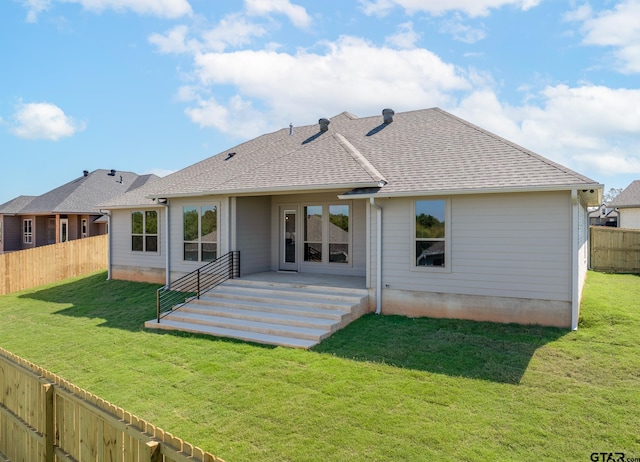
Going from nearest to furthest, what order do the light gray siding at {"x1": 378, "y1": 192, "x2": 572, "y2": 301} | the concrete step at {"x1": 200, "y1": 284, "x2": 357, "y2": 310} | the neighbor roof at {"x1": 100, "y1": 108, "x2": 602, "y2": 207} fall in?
the light gray siding at {"x1": 378, "y1": 192, "x2": 572, "y2": 301}, the neighbor roof at {"x1": 100, "y1": 108, "x2": 602, "y2": 207}, the concrete step at {"x1": 200, "y1": 284, "x2": 357, "y2": 310}

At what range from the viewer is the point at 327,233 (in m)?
13.0

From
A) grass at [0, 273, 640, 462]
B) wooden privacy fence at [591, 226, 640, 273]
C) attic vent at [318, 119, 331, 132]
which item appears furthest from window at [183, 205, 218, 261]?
wooden privacy fence at [591, 226, 640, 273]

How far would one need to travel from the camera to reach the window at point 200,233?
42.7ft

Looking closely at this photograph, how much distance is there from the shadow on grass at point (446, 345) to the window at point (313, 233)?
4.19 m

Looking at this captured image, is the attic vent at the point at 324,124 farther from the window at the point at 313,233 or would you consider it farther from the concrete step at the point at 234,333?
the concrete step at the point at 234,333

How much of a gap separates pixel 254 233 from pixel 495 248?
7.48m

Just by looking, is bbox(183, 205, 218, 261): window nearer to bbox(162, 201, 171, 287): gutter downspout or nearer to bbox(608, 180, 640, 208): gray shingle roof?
bbox(162, 201, 171, 287): gutter downspout

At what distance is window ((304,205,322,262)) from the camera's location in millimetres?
13133

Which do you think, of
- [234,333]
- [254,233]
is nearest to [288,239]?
[254,233]

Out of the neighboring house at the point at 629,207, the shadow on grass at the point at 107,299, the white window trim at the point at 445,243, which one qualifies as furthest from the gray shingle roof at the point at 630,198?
the shadow on grass at the point at 107,299

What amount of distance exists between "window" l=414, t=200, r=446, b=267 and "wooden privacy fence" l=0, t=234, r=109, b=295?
14213 mm

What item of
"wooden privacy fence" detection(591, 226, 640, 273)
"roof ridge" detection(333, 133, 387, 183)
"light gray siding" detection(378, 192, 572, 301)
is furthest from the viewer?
"wooden privacy fence" detection(591, 226, 640, 273)

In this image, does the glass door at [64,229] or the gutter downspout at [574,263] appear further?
the glass door at [64,229]

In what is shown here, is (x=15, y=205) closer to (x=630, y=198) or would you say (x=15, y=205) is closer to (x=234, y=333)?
(x=234, y=333)
